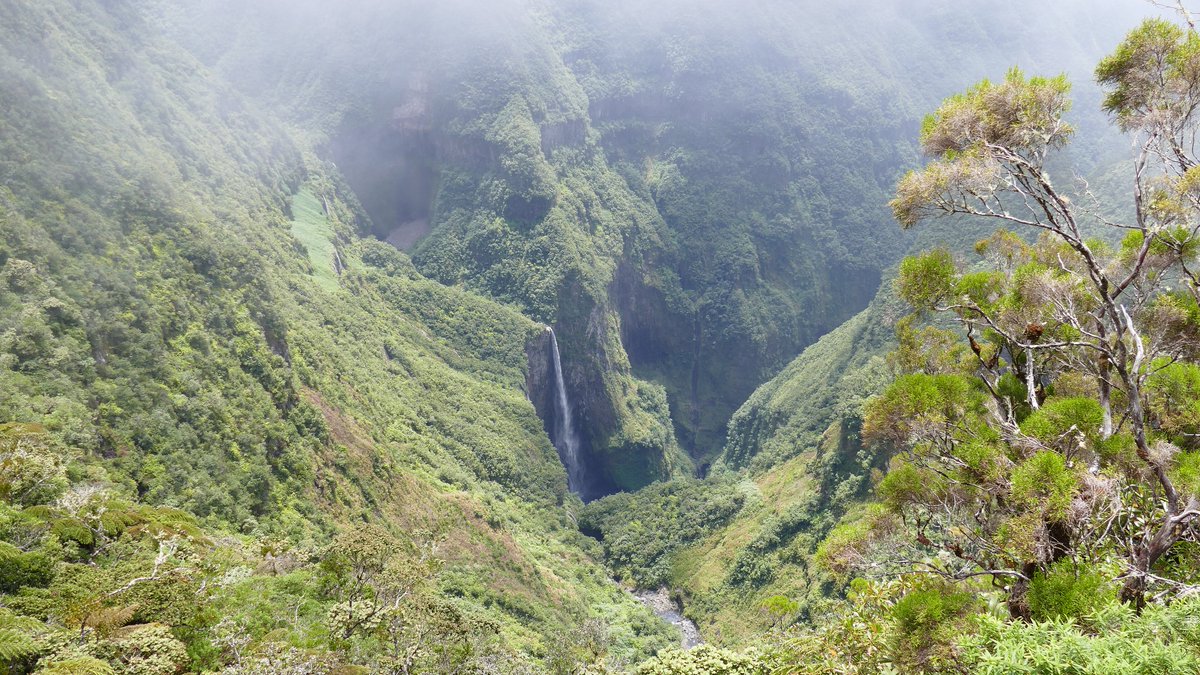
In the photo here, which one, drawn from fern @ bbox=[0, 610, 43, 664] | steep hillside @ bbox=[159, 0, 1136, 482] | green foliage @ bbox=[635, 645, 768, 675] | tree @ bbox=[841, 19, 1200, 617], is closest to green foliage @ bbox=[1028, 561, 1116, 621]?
tree @ bbox=[841, 19, 1200, 617]

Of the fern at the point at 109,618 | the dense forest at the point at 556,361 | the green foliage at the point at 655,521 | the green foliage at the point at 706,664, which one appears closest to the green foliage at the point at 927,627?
the dense forest at the point at 556,361

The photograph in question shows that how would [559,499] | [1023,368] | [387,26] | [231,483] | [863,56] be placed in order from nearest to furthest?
[1023,368] < [231,483] < [559,499] < [387,26] < [863,56]

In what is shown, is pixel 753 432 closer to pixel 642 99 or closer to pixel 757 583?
pixel 757 583

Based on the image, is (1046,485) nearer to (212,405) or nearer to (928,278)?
(928,278)

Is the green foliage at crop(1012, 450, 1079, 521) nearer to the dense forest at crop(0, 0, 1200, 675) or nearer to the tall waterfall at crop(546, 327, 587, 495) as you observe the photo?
the dense forest at crop(0, 0, 1200, 675)

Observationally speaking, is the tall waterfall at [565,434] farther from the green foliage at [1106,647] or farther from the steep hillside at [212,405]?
the green foliage at [1106,647]

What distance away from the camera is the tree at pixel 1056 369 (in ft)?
24.1

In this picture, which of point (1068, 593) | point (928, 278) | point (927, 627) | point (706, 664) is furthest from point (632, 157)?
point (1068, 593)

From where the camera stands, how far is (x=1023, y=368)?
10.1 meters

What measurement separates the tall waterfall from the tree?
282 ft

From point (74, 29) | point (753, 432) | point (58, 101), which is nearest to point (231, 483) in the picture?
point (58, 101)

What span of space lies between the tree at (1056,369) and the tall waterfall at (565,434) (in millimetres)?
86101

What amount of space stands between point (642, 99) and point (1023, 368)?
171 metres

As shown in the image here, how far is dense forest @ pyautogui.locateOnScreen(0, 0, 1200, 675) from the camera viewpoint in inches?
340
